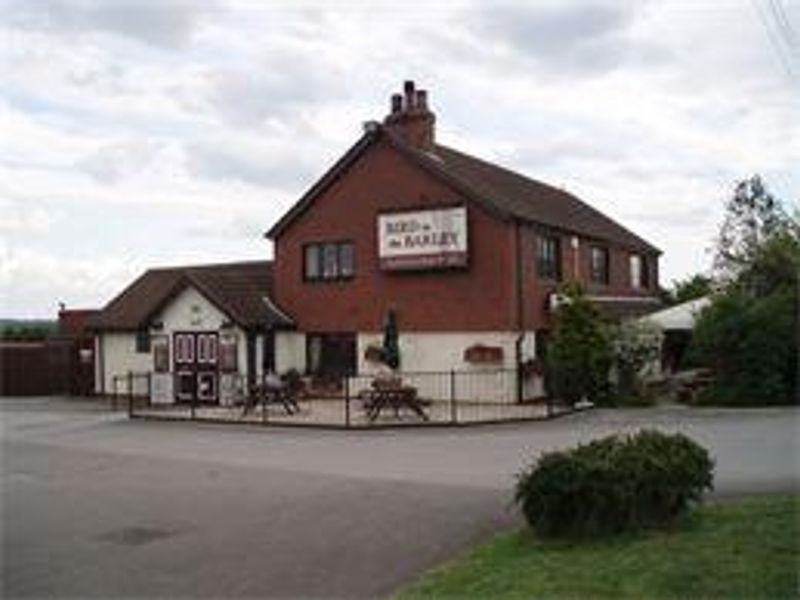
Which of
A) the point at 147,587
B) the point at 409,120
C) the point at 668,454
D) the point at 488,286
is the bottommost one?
the point at 147,587

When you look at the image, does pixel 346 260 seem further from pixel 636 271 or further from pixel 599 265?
pixel 636 271

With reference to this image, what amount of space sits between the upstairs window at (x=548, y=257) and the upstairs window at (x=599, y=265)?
4.08 meters

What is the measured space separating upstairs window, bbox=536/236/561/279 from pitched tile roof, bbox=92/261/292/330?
7.89 m

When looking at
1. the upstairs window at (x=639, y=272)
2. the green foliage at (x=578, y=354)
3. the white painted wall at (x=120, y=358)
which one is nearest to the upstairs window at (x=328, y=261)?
the white painted wall at (x=120, y=358)

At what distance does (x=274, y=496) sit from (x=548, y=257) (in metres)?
22.9

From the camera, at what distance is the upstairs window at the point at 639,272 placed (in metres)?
49.9

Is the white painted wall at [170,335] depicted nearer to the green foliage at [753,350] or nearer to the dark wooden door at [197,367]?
the dark wooden door at [197,367]

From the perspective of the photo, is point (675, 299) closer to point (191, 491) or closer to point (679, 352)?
point (679, 352)

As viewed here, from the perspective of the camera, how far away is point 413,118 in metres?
39.4

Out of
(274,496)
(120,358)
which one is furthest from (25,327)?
(274,496)

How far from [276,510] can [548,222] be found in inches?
937

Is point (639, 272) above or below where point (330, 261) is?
above

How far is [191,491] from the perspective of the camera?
61.2 ft

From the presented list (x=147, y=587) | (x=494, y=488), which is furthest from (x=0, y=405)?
(x=147, y=587)
